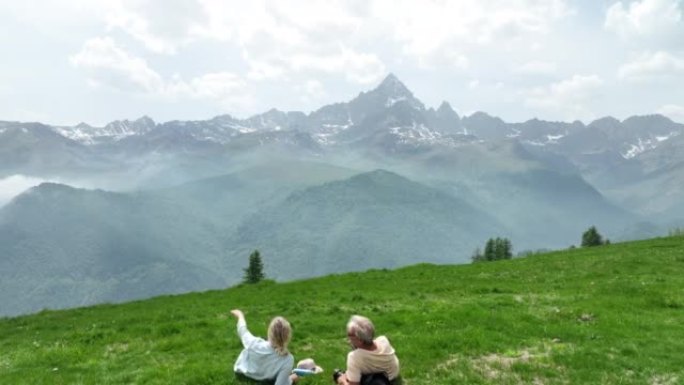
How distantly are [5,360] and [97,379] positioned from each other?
7317mm

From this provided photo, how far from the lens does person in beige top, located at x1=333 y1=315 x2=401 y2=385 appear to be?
13.2 metres

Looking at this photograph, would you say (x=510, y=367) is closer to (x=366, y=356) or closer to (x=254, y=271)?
(x=366, y=356)

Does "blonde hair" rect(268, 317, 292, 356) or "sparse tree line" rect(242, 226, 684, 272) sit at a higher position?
"sparse tree line" rect(242, 226, 684, 272)

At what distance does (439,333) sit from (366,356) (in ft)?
25.0

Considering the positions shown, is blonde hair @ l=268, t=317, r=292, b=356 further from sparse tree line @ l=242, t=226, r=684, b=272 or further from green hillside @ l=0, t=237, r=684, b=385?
sparse tree line @ l=242, t=226, r=684, b=272

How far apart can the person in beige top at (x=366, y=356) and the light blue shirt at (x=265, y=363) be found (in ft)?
6.66

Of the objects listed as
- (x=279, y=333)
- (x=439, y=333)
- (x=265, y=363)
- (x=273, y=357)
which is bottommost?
(x=265, y=363)

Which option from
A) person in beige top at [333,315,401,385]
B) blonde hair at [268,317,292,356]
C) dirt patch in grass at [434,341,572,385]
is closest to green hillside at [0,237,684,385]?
dirt patch in grass at [434,341,572,385]

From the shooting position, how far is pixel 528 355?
707 inches

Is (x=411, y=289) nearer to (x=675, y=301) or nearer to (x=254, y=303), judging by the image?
(x=254, y=303)

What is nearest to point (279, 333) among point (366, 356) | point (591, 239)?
point (366, 356)

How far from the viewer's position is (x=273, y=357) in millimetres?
15039

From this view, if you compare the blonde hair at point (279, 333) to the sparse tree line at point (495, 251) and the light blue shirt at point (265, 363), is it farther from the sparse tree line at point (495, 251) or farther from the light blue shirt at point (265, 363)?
the sparse tree line at point (495, 251)

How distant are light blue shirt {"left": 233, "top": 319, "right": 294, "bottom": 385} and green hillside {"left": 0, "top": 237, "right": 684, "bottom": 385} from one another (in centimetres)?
97
